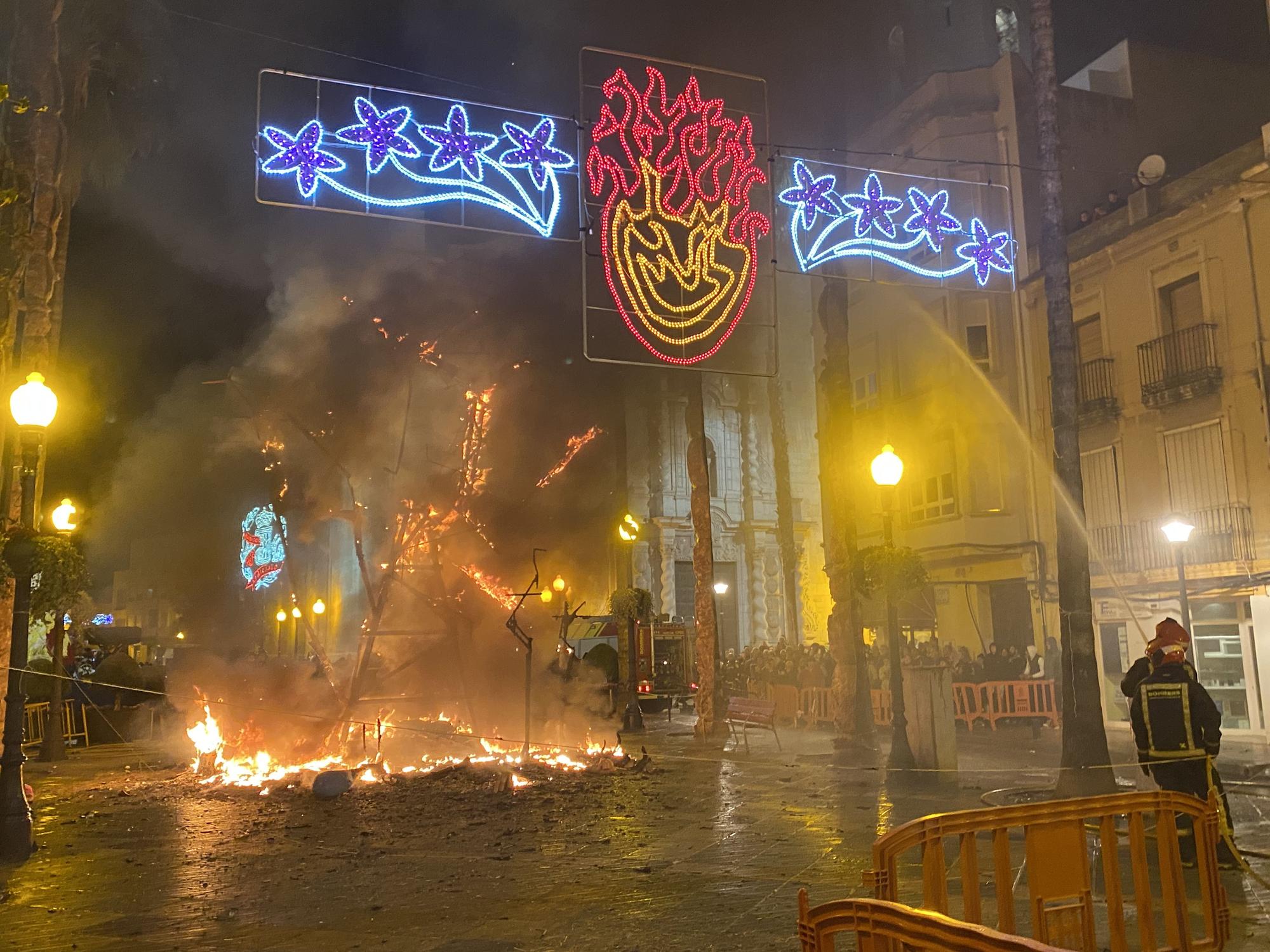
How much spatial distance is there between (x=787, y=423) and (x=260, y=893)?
35.7m

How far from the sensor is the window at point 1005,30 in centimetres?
2758

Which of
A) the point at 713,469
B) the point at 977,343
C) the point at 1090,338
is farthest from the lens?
the point at 713,469

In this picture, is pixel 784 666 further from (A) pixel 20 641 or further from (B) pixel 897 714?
(A) pixel 20 641

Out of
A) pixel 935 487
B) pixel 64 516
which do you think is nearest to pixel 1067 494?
pixel 64 516

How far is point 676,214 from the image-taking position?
11469 mm

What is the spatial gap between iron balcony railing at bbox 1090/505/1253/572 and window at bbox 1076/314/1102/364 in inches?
148

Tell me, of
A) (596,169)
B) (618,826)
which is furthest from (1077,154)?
(618,826)

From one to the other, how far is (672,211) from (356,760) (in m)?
8.81

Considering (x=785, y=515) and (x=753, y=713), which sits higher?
(x=785, y=515)

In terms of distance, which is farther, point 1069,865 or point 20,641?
point 20,641

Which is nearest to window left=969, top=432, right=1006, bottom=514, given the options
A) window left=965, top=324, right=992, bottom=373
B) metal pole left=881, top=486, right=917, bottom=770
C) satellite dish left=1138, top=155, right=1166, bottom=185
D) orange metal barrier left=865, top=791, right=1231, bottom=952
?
window left=965, top=324, right=992, bottom=373

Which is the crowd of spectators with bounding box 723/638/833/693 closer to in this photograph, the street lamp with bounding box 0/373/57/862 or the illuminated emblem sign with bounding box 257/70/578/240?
the illuminated emblem sign with bounding box 257/70/578/240

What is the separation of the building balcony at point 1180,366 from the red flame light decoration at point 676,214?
10.8 meters

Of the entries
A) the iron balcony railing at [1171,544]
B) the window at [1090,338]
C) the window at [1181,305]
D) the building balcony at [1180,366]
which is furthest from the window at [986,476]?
the window at [1181,305]
